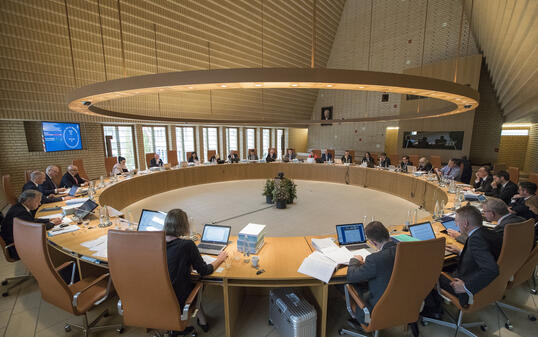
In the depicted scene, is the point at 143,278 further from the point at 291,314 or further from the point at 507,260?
the point at 507,260

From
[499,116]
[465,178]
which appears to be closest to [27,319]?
[465,178]

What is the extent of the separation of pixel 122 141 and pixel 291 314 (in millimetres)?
10462

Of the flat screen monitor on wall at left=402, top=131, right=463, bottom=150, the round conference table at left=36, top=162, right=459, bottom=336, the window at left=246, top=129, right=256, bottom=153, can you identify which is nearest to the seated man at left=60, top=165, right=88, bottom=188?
the round conference table at left=36, top=162, right=459, bottom=336

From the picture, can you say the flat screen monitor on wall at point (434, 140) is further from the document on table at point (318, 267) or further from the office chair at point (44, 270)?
the office chair at point (44, 270)

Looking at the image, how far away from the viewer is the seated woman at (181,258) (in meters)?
1.73

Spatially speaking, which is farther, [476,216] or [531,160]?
[531,160]

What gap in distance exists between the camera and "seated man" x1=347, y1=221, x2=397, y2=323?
1.67 meters

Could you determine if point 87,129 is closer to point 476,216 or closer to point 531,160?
point 476,216

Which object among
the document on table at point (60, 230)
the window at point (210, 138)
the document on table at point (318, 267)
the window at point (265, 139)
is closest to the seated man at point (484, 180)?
the document on table at point (318, 267)

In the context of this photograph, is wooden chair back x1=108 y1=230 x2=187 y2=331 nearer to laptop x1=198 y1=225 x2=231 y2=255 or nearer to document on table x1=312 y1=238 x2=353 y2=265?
laptop x1=198 y1=225 x2=231 y2=255

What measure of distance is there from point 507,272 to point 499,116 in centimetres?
1054

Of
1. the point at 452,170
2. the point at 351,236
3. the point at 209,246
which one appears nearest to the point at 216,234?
the point at 209,246

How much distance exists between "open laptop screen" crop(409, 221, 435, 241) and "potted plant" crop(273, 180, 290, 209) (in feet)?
11.9

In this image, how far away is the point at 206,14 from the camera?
7207 millimetres
